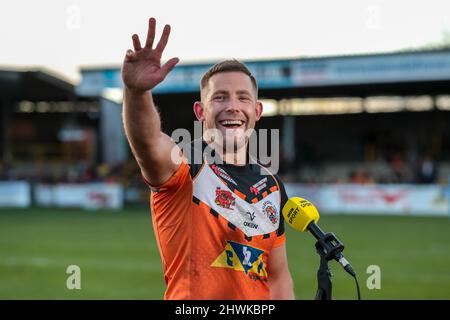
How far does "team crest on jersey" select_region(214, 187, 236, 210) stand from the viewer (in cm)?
282

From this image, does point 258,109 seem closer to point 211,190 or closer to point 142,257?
point 211,190

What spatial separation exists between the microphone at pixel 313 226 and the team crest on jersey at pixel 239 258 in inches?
8.2

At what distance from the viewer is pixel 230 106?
2889 millimetres

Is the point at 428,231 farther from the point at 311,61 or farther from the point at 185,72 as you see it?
the point at 185,72

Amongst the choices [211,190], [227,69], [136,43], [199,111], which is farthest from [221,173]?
[136,43]

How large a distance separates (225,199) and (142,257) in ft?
33.4

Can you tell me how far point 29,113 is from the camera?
39.1 meters

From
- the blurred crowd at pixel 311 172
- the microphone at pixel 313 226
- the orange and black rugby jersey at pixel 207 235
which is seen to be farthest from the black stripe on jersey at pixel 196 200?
the blurred crowd at pixel 311 172

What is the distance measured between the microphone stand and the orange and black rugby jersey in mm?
352

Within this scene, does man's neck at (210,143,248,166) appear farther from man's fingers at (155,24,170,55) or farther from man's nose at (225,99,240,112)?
man's fingers at (155,24,170,55)

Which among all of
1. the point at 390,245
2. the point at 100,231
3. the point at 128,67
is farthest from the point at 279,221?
the point at 100,231

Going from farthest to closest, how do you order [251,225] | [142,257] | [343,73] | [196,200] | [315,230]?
[343,73] → [142,257] → [251,225] → [196,200] → [315,230]

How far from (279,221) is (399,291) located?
7.01m

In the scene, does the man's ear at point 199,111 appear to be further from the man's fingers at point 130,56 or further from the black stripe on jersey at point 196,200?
the man's fingers at point 130,56
